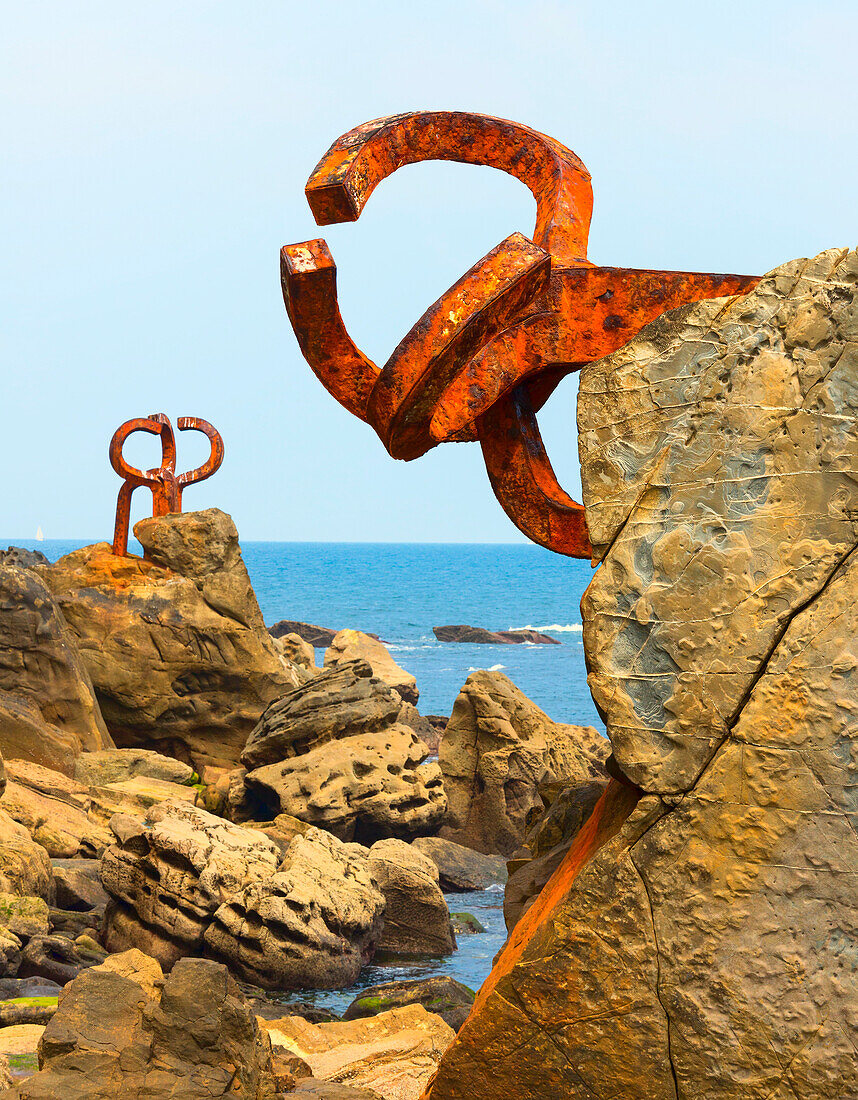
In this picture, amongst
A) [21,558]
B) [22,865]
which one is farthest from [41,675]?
[22,865]

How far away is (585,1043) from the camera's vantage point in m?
2.63

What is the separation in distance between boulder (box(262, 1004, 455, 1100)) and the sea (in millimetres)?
1508

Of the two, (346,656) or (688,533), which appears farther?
(346,656)

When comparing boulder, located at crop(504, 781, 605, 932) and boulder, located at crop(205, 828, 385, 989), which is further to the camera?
boulder, located at crop(205, 828, 385, 989)

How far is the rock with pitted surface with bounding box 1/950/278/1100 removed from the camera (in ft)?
9.78

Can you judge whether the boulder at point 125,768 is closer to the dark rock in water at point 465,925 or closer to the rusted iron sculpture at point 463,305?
the dark rock in water at point 465,925

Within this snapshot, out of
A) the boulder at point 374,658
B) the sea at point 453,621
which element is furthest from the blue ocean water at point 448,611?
the boulder at point 374,658

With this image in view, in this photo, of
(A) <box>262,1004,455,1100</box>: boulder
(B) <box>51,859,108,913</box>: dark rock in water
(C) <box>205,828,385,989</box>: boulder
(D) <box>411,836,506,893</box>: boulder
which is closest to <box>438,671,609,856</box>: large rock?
(D) <box>411,836,506,893</box>: boulder

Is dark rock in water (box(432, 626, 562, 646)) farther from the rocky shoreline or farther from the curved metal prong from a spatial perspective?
the curved metal prong

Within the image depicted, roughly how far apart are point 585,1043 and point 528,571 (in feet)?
349

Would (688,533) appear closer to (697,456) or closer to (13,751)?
(697,456)

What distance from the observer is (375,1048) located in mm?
4539

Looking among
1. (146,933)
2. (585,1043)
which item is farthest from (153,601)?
(585,1043)

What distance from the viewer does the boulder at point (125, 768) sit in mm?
10133
